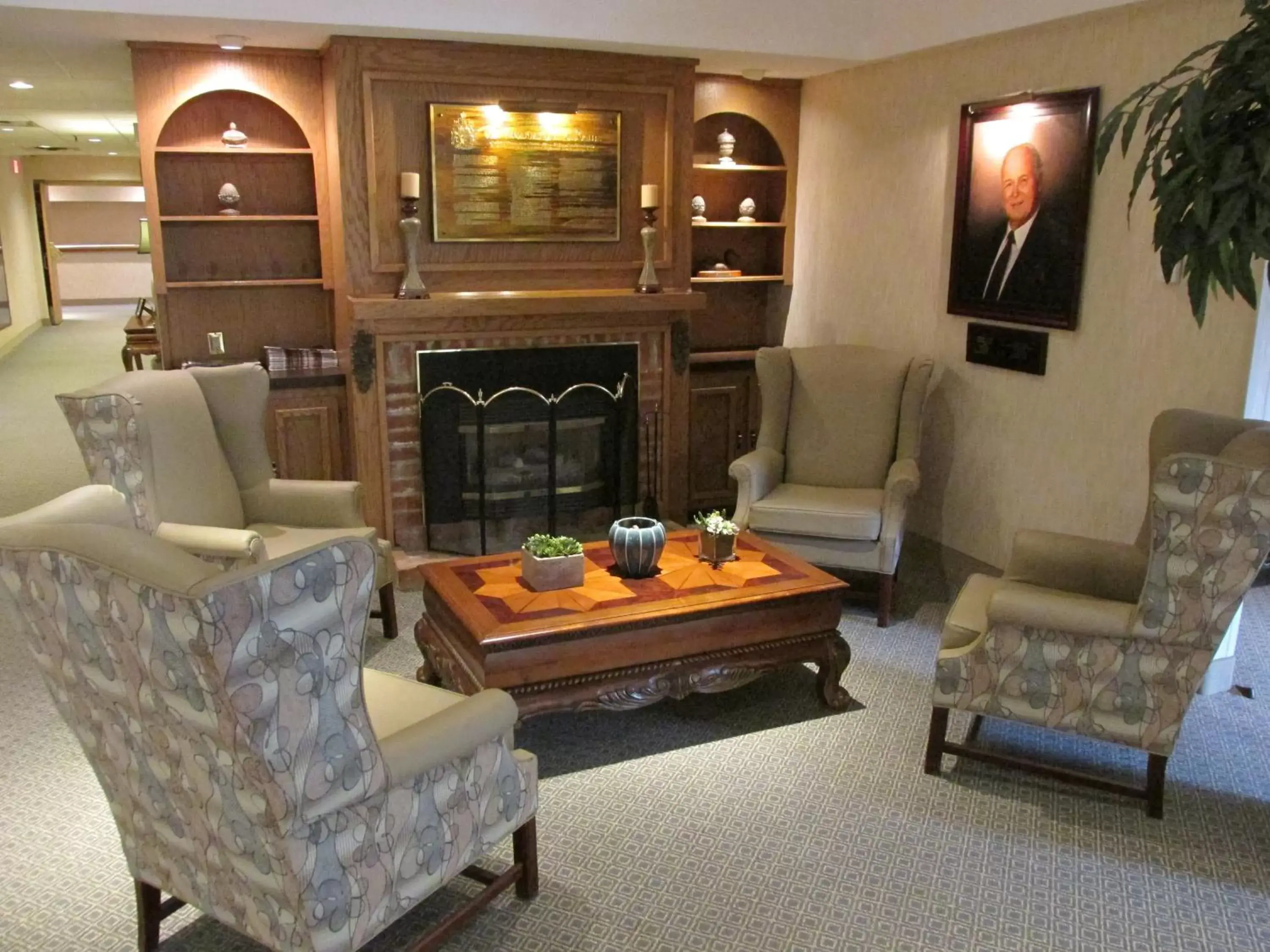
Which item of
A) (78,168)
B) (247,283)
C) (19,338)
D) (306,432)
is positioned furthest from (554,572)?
(78,168)

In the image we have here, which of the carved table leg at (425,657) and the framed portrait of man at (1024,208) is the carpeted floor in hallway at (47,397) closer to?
the carved table leg at (425,657)

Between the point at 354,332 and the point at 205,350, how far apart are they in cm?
114

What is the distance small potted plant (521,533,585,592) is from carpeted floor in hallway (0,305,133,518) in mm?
1638

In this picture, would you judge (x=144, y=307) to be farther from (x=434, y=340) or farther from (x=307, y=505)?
(x=307, y=505)

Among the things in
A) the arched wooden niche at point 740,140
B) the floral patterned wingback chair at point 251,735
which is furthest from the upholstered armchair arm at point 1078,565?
the arched wooden niche at point 740,140

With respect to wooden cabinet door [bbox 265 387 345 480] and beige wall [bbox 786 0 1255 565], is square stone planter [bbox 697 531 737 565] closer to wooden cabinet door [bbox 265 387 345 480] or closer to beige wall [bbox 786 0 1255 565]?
beige wall [bbox 786 0 1255 565]

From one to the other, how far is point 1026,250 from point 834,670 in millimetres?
2056

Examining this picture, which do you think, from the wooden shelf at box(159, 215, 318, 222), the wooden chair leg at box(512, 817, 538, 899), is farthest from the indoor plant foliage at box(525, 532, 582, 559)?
the wooden shelf at box(159, 215, 318, 222)

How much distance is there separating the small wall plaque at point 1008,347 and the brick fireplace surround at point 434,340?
1.32m

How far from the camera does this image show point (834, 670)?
3.49 meters

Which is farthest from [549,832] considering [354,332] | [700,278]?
[700,278]

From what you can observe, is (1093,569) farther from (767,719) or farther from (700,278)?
(700,278)

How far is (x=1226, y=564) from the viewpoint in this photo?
2.63 meters

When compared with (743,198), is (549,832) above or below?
below
